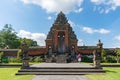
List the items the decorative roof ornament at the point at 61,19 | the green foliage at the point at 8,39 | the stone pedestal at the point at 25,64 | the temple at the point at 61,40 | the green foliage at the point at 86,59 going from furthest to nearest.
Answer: the green foliage at the point at 8,39 → the decorative roof ornament at the point at 61,19 → the temple at the point at 61,40 → the green foliage at the point at 86,59 → the stone pedestal at the point at 25,64

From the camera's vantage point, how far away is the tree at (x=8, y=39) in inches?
3212

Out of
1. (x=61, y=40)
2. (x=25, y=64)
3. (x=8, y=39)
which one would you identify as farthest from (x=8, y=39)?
(x=25, y=64)

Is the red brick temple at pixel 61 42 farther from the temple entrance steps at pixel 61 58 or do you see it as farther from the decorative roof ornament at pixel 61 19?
the temple entrance steps at pixel 61 58

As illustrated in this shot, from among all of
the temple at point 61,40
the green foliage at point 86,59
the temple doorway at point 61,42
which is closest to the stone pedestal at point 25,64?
the temple at point 61,40

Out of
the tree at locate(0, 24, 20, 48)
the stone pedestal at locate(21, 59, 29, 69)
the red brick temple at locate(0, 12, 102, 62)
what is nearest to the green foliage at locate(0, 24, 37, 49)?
the tree at locate(0, 24, 20, 48)

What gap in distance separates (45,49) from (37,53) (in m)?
2.27

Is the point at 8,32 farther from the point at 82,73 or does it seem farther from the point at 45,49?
the point at 82,73

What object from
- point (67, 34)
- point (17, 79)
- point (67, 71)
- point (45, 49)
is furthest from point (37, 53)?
point (17, 79)

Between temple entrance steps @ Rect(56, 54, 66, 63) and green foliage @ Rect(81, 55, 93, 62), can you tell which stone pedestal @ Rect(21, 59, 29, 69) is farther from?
green foliage @ Rect(81, 55, 93, 62)

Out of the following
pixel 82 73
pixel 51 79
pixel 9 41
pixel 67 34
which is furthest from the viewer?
pixel 9 41

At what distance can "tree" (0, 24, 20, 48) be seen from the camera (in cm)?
8159

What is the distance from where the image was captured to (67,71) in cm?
2236

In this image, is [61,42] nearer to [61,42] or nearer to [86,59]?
[61,42]

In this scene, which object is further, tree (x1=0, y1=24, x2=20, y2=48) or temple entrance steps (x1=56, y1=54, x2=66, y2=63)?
tree (x1=0, y1=24, x2=20, y2=48)
